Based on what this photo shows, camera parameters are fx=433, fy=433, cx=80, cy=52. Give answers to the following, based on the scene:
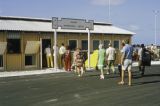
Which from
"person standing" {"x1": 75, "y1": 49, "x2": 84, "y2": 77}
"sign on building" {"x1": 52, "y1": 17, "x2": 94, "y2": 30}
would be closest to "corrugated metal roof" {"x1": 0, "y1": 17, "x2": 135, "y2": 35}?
"sign on building" {"x1": 52, "y1": 17, "x2": 94, "y2": 30}

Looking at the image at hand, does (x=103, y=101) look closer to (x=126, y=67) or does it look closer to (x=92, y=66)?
(x=126, y=67)

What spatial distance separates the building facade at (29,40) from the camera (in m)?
27.8

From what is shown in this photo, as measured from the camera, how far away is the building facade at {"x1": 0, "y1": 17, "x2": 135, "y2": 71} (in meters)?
27.8

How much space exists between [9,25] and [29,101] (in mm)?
16495

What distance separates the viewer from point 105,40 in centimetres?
3441

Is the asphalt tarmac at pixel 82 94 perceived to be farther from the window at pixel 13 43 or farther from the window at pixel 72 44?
the window at pixel 72 44

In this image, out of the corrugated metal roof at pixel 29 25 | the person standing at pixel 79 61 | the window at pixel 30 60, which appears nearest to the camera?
the person standing at pixel 79 61

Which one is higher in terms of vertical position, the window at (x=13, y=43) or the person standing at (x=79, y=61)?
the window at (x=13, y=43)

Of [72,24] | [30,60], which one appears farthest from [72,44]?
[30,60]

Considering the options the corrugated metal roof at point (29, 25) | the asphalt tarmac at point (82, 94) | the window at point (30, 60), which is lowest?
the asphalt tarmac at point (82, 94)

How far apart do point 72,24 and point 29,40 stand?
10.2 ft

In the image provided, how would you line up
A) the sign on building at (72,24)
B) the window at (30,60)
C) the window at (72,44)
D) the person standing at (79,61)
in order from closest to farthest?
1. the person standing at (79,61)
2. the sign on building at (72,24)
3. the window at (30,60)
4. the window at (72,44)

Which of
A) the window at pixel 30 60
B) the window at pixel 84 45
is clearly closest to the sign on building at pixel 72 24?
the window at pixel 84 45

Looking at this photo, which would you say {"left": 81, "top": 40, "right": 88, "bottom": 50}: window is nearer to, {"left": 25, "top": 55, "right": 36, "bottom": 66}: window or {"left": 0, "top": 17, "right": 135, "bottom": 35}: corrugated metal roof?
{"left": 0, "top": 17, "right": 135, "bottom": 35}: corrugated metal roof
